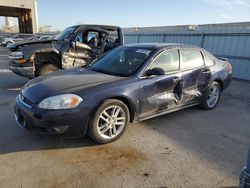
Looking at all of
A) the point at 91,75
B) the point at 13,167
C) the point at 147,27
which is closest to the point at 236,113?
the point at 91,75

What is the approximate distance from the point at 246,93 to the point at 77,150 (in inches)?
227

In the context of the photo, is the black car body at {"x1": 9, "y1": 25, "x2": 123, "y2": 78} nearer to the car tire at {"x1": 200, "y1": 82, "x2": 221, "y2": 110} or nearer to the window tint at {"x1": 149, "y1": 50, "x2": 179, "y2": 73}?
the window tint at {"x1": 149, "y1": 50, "x2": 179, "y2": 73}

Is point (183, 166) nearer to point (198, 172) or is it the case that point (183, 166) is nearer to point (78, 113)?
point (198, 172)

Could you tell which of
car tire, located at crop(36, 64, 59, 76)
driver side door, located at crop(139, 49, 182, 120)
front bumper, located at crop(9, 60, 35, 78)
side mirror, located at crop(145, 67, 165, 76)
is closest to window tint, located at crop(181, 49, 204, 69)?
driver side door, located at crop(139, 49, 182, 120)

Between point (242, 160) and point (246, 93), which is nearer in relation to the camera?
point (242, 160)

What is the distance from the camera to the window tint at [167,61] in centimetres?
405

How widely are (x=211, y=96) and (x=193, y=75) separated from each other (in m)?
1.00

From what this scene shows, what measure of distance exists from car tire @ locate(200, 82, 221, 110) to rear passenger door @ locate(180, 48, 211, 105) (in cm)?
19

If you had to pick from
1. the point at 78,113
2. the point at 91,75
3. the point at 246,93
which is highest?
the point at 91,75

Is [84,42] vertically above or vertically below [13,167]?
above

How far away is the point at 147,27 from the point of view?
19016mm

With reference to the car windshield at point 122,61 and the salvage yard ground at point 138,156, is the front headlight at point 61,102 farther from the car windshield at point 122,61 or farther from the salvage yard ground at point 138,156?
the car windshield at point 122,61

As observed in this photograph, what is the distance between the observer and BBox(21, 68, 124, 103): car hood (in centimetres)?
322

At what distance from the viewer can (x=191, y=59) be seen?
4691 mm
